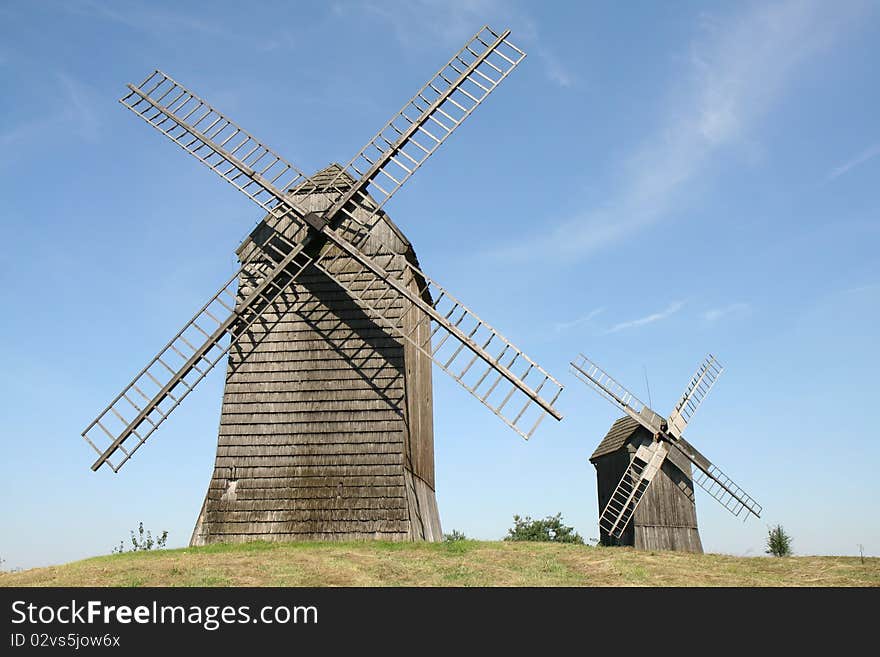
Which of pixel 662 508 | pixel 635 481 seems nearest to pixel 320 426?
pixel 635 481

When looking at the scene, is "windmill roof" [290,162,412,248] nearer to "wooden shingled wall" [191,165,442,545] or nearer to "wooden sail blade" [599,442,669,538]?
"wooden shingled wall" [191,165,442,545]

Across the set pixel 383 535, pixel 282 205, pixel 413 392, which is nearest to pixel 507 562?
pixel 383 535

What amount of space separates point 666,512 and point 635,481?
123 centimetres

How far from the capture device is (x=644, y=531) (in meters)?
21.8

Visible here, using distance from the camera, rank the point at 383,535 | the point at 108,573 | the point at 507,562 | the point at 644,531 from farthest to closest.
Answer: the point at 644,531 < the point at 383,535 < the point at 507,562 < the point at 108,573

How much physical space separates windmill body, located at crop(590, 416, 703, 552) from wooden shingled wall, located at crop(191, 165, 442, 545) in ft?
19.9

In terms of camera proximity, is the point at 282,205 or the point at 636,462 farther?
the point at 636,462

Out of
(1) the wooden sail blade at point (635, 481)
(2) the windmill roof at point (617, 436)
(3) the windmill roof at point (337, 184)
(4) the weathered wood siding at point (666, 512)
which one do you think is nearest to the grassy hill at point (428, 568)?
(4) the weathered wood siding at point (666, 512)

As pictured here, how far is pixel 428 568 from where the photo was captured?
47.8 ft

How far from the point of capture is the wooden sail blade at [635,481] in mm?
22062

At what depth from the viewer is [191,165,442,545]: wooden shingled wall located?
17.9 m

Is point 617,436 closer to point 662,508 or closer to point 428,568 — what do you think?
point 662,508
